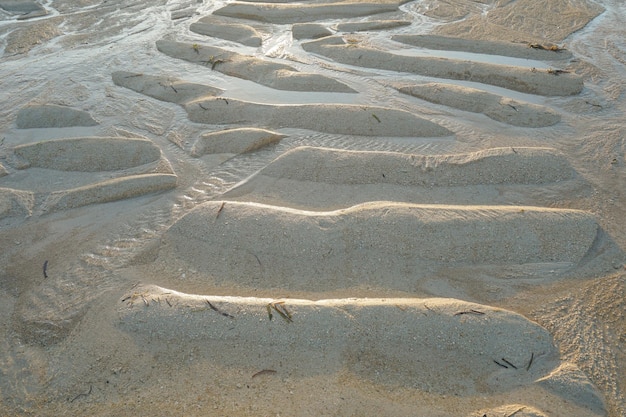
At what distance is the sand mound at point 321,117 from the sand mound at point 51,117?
1.95 metres

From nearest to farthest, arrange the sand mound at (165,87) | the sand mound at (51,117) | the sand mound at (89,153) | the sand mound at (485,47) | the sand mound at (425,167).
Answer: the sand mound at (425,167) < the sand mound at (89,153) < the sand mound at (51,117) < the sand mound at (165,87) < the sand mound at (485,47)

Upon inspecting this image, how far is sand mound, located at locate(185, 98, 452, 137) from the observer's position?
24.8 ft

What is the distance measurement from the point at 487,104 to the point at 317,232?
16.5 ft

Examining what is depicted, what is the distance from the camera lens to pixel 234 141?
286 inches

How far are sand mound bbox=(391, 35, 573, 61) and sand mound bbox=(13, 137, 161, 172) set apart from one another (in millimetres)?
7481

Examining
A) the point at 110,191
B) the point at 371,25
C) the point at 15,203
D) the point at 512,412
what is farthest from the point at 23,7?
the point at 512,412

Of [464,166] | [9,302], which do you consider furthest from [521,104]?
[9,302]

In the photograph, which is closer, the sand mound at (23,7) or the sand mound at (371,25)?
the sand mound at (371,25)

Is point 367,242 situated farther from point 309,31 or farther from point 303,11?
point 303,11

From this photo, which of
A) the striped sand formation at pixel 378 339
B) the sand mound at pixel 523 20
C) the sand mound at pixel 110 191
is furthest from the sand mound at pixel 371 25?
the striped sand formation at pixel 378 339

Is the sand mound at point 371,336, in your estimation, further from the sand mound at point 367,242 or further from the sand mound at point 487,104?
the sand mound at point 487,104

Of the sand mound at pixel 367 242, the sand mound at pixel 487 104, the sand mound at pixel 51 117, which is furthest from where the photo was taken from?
the sand mound at pixel 51 117

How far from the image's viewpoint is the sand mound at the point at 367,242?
4.84 meters

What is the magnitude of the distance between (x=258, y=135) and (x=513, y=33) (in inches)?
330
